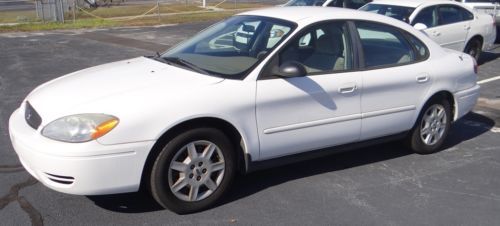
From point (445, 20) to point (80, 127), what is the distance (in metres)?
8.41

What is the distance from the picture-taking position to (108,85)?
4168 mm

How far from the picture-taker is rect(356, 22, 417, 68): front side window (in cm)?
504

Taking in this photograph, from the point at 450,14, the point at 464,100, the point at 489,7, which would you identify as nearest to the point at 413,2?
the point at 450,14

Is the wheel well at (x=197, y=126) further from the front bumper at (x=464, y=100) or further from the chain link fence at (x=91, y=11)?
the chain link fence at (x=91, y=11)

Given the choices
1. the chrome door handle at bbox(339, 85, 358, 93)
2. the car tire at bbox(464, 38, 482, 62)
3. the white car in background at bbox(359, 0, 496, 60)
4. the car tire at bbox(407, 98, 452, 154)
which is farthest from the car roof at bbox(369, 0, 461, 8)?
the chrome door handle at bbox(339, 85, 358, 93)

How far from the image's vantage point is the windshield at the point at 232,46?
445cm

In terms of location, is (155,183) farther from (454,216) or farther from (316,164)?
(454,216)

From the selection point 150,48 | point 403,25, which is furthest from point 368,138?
point 150,48

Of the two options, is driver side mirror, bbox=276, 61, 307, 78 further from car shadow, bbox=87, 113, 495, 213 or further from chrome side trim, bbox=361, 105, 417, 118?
Result: car shadow, bbox=87, 113, 495, 213

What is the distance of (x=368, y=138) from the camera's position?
507 centimetres

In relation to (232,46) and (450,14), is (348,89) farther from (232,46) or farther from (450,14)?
(450,14)

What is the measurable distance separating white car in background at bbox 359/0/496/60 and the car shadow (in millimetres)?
3290

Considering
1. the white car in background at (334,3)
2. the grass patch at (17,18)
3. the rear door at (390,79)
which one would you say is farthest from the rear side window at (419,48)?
the grass patch at (17,18)

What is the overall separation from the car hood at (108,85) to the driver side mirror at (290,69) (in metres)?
0.49
